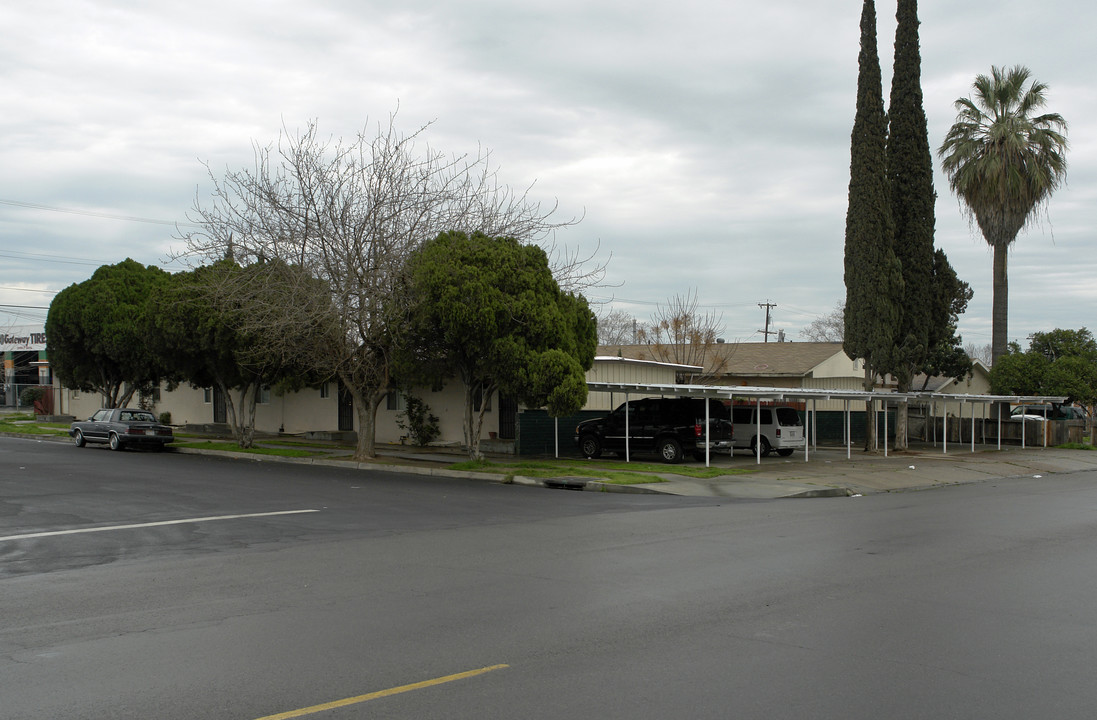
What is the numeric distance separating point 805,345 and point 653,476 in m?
28.0

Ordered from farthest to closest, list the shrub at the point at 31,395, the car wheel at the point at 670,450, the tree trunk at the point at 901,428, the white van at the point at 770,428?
1. the shrub at the point at 31,395
2. the tree trunk at the point at 901,428
3. the white van at the point at 770,428
4. the car wheel at the point at 670,450

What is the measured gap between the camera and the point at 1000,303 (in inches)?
1524

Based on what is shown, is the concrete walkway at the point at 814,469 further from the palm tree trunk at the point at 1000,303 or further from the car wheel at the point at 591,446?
the palm tree trunk at the point at 1000,303

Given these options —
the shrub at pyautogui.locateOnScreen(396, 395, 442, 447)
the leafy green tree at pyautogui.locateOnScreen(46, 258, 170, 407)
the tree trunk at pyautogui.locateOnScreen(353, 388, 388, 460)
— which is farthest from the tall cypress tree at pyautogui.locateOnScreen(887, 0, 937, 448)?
the leafy green tree at pyautogui.locateOnScreen(46, 258, 170, 407)

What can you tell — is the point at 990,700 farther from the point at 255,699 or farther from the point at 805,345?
the point at 805,345

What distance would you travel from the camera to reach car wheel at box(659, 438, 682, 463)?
2585 cm

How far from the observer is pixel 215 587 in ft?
29.8

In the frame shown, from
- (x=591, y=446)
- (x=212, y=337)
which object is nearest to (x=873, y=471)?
(x=591, y=446)

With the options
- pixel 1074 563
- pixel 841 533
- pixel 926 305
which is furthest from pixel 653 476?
pixel 926 305

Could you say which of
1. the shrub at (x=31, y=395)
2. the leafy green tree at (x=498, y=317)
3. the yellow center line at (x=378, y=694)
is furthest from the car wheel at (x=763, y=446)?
the shrub at (x=31, y=395)

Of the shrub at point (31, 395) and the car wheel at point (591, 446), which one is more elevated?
the shrub at point (31, 395)

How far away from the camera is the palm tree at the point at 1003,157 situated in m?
35.2

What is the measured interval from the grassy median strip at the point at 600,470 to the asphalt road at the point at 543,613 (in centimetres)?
569

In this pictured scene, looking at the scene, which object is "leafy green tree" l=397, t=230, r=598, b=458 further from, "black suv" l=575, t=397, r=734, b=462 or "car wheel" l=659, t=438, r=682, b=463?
"car wheel" l=659, t=438, r=682, b=463
